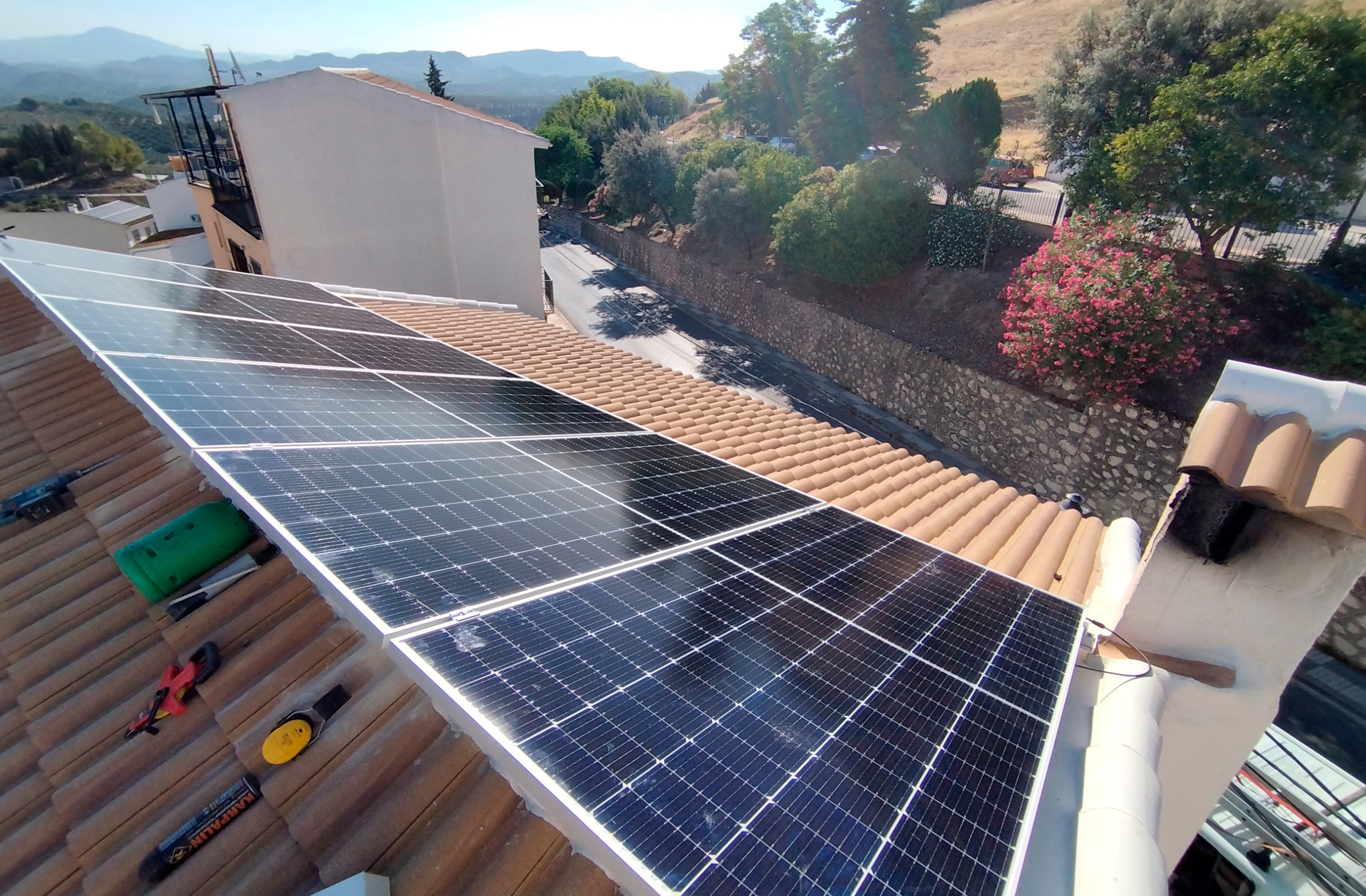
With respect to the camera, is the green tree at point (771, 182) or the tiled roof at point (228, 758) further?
the green tree at point (771, 182)

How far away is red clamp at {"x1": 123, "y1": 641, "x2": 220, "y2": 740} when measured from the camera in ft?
14.1

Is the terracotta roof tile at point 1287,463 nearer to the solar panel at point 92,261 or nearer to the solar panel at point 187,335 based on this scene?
the solar panel at point 187,335

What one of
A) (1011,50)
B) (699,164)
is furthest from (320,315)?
(1011,50)

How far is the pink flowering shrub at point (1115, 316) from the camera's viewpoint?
15.8 m

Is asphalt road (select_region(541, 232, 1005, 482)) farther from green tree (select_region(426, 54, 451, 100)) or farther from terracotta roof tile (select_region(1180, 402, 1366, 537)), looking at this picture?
green tree (select_region(426, 54, 451, 100))

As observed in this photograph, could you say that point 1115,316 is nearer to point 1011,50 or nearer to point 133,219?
point 133,219

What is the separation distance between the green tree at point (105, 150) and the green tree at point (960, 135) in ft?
356

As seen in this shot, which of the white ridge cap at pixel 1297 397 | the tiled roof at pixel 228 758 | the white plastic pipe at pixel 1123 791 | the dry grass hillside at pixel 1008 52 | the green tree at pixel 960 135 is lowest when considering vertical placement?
the tiled roof at pixel 228 758

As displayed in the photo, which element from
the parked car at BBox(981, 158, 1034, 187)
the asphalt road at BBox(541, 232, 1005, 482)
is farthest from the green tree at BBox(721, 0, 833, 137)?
the asphalt road at BBox(541, 232, 1005, 482)

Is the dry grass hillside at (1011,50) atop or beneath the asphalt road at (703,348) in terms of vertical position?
atop

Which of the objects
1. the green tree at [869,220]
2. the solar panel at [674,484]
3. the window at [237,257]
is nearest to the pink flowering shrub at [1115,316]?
the green tree at [869,220]

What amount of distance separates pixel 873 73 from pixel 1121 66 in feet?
61.7

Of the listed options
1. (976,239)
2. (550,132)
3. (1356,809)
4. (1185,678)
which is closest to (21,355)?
(1185,678)

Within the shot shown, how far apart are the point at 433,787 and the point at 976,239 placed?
27.9 m
